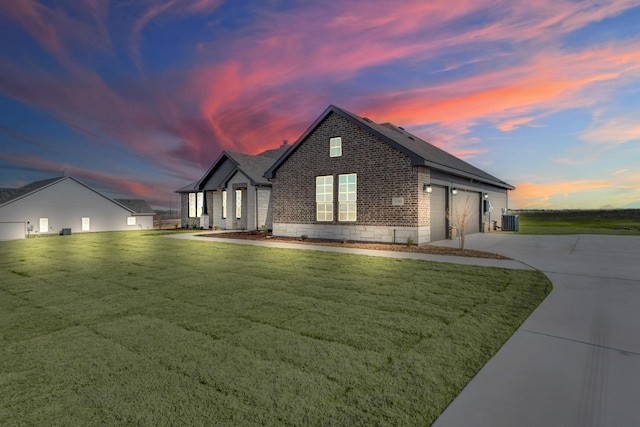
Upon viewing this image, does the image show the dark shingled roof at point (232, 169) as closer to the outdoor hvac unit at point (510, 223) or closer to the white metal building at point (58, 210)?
the white metal building at point (58, 210)

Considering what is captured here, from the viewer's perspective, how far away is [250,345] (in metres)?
3.68

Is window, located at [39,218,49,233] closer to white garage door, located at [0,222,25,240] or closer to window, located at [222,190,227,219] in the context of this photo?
white garage door, located at [0,222,25,240]

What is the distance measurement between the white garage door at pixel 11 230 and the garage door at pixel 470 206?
37.3m

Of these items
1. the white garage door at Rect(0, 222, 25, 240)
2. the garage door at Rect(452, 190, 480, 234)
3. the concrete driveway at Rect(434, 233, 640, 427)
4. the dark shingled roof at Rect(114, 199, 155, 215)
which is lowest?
the concrete driveway at Rect(434, 233, 640, 427)

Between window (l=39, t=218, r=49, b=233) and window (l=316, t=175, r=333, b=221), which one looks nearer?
window (l=316, t=175, r=333, b=221)

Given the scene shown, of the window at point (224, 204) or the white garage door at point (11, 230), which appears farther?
the window at point (224, 204)

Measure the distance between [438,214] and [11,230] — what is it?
120ft

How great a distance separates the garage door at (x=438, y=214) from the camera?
15211 mm

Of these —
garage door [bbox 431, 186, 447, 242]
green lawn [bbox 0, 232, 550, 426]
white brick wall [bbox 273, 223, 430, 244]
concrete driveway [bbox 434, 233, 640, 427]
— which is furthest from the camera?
garage door [bbox 431, 186, 447, 242]

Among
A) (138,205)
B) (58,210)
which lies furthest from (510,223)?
(138,205)

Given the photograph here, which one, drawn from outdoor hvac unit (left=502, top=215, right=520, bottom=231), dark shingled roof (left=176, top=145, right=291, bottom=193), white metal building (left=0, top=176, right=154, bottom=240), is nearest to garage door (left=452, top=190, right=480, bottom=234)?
outdoor hvac unit (left=502, top=215, right=520, bottom=231)

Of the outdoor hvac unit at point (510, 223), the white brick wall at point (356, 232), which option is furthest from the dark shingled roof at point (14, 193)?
the outdoor hvac unit at point (510, 223)

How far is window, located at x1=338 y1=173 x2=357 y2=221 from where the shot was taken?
1576cm

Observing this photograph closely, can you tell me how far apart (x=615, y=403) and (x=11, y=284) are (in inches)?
433
